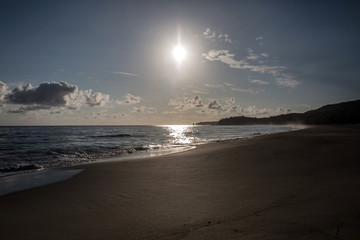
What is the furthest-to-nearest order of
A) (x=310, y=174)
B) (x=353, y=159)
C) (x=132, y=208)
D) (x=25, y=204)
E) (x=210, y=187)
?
(x=353, y=159), (x=310, y=174), (x=210, y=187), (x=25, y=204), (x=132, y=208)

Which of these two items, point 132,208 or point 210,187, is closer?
point 132,208

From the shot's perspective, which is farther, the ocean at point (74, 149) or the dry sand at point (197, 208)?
the ocean at point (74, 149)

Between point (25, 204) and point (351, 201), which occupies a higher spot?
point (351, 201)

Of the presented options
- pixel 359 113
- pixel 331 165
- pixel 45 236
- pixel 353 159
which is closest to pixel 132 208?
pixel 45 236

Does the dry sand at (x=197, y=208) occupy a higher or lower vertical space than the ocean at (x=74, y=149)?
higher

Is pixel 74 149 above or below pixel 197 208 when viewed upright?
below

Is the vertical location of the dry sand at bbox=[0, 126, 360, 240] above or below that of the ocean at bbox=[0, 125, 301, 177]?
above

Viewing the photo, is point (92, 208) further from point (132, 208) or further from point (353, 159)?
point (353, 159)

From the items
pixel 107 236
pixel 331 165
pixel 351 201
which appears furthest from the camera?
pixel 331 165

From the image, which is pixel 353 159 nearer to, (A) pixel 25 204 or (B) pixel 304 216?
(B) pixel 304 216

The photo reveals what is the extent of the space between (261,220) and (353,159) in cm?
852

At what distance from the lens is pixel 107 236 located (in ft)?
13.0

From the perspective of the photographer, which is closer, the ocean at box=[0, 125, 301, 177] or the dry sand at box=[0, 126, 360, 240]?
the dry sand at box=[0, 126, 360, 240]

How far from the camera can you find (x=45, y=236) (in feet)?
13.5
